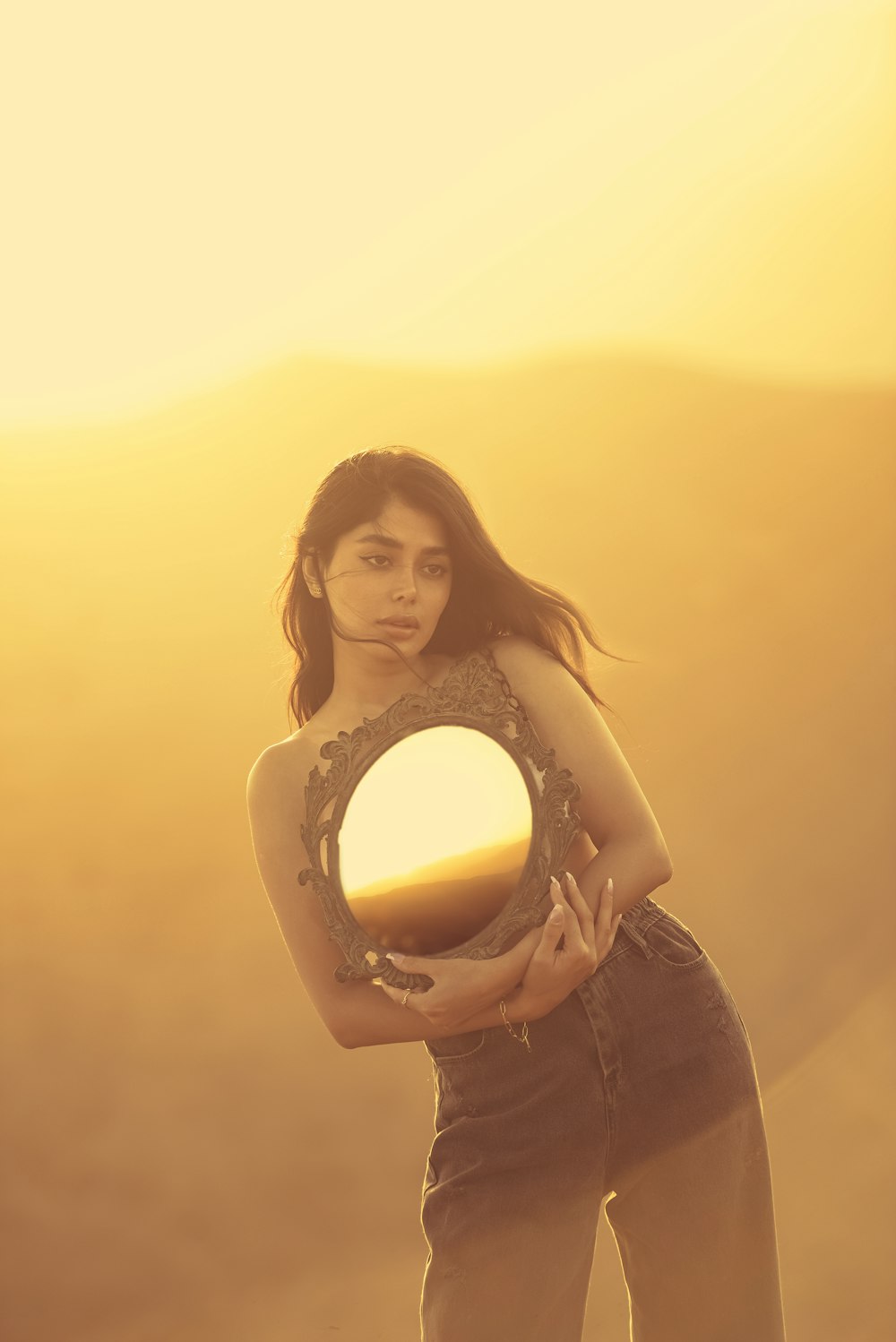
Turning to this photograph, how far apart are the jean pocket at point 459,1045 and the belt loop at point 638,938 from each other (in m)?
0.22

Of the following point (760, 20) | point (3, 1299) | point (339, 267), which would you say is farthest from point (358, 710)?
point (760, 20)

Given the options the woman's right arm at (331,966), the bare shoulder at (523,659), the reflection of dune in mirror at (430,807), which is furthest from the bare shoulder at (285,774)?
the bare shoulder at (523,659)

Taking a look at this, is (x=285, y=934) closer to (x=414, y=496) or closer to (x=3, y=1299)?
(x=414, y=496)

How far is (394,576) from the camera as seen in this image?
134cm

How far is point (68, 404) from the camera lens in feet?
10.1

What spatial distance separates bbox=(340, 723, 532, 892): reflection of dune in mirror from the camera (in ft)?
4.16

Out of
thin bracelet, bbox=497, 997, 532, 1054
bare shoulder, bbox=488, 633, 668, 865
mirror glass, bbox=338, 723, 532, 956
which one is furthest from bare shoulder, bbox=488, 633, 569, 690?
thin bracelet, bbox=497, 997, 532, 1054

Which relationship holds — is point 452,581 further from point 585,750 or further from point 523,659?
point 585,750

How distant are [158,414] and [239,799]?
112cm

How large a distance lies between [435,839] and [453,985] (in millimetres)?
164

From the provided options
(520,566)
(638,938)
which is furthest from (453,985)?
(520,566)

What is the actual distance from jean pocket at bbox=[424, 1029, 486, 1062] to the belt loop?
0.22 m

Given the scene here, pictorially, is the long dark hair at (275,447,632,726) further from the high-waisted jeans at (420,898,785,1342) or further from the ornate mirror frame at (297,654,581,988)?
the high-waisted jeans at (420,898,785,1342)

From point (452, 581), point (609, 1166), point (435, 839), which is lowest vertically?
point (609, 1166)
